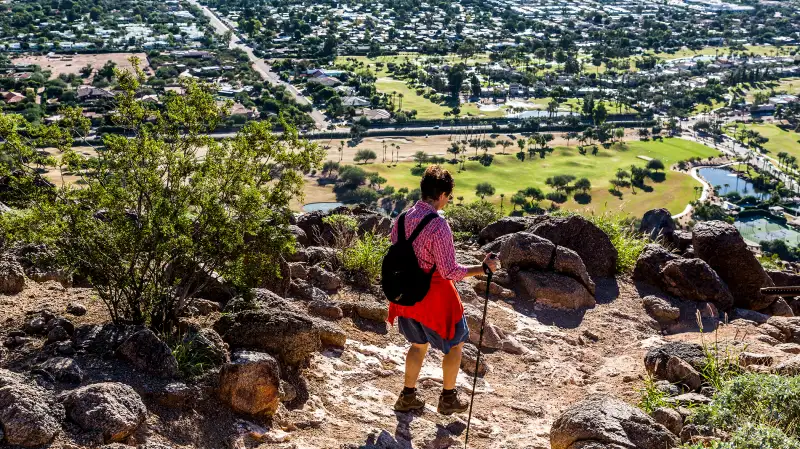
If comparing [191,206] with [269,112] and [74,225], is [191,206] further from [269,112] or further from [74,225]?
[269,112]

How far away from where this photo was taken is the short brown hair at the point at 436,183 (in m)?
4.62

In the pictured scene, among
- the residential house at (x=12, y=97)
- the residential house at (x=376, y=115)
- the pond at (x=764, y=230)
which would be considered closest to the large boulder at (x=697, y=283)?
the pond at (x=764, y=230)

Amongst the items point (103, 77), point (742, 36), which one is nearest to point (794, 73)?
point (742, 36)

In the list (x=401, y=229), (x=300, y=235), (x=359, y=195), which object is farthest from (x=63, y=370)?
(x=359, y=195)


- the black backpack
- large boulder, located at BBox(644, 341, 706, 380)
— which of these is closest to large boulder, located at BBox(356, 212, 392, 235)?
large boulder, located at BBox(644, 341, 706, 380)

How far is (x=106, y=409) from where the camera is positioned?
3930mm

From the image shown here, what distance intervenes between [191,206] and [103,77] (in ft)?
186

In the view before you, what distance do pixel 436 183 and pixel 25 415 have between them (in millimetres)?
2264

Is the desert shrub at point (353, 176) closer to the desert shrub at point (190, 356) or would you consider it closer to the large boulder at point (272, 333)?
the large boulder at point (272, 333)

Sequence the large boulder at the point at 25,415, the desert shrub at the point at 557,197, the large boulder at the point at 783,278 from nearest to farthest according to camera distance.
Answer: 1. the large boulder at the point at 25,415
2. the large boulder at the point at 783,278
3. the desert shrub at the point at 557,197

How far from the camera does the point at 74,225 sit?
15.5ft

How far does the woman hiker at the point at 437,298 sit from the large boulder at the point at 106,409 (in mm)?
Result: 1516

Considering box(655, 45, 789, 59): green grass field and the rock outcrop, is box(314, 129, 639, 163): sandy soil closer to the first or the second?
the rock outcrop

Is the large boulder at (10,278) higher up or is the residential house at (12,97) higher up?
the large boulder at (10,278)
